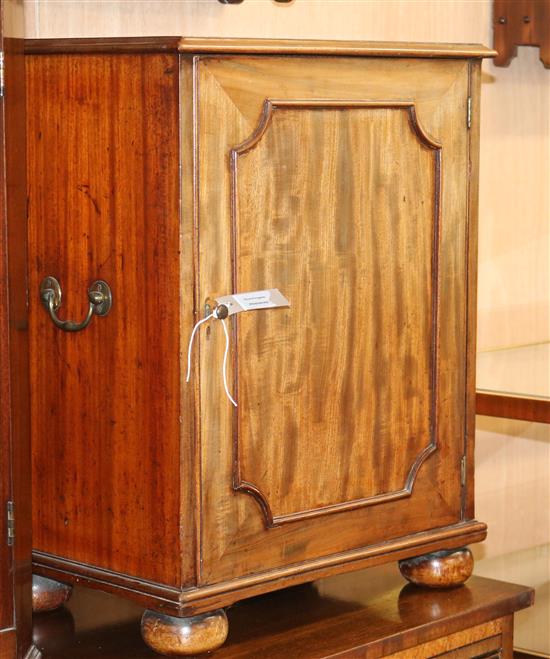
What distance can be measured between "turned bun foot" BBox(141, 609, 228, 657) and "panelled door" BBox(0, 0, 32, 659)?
161mm

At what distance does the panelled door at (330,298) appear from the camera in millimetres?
1501

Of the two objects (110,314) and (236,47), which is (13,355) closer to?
(110,314)

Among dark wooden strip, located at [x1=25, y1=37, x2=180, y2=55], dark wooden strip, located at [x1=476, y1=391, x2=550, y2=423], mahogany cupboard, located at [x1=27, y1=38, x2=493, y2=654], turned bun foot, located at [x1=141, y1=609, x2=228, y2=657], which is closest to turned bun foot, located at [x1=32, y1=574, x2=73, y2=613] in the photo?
mahogany cupboard, located at [x1=27, y1=38, x2=493, y2=654]

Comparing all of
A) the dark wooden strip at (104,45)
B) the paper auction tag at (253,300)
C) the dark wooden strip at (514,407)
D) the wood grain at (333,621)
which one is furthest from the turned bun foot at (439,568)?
the dark wooden strip at (104,45)

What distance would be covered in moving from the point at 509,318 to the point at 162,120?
4.36 ft

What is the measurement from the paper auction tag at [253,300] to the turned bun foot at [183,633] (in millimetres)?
381

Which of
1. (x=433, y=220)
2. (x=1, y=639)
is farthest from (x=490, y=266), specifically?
(x=1, y=639)

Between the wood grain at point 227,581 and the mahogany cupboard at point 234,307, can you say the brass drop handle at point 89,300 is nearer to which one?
the mahogany cupboard at point 234,307

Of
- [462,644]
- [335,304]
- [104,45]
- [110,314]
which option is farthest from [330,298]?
[462,644]

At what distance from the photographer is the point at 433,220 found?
67.1 inches

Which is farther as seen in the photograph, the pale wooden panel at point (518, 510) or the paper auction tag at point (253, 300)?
the pale wooden panel at point (518, 510)

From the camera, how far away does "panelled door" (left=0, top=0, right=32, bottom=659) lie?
4.50ft

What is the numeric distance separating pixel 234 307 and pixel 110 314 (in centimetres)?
16

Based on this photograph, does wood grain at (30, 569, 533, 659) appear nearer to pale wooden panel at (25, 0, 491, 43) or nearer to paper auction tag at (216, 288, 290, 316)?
paper auction tag at (216, 288, 290, 316)
